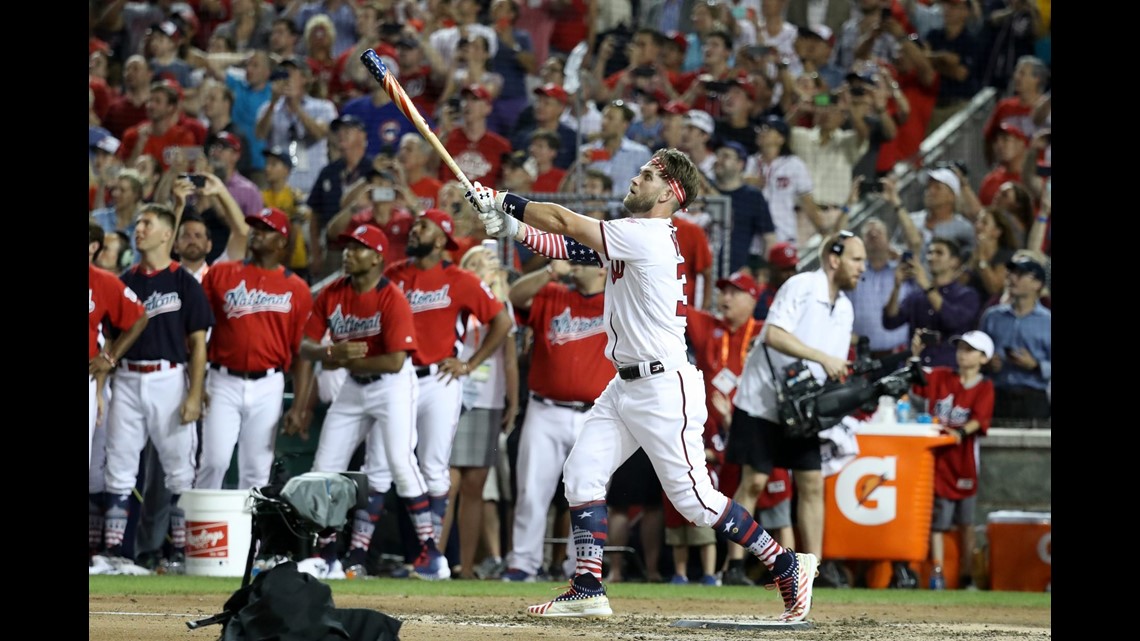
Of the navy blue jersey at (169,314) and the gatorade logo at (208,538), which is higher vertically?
the navy blue jersey at (169,314)

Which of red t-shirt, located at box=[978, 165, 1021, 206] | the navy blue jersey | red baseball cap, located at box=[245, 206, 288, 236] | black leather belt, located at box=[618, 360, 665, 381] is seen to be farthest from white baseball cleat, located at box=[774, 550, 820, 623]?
red t-shirt, located at box=[978, 165, 1021, 206]

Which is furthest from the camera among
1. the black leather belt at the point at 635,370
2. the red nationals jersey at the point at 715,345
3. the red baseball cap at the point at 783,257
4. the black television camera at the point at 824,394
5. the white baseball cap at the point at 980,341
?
the red baseball cap at the point at 783,257

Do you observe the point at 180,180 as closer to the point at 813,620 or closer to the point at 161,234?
the point at 161,234

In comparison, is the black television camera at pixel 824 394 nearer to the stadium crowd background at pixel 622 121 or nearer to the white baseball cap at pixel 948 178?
the stadium crowd background at pixel 622 121

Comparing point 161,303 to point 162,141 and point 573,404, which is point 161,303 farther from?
point 162,141

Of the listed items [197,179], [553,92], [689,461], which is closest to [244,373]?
[197,179]

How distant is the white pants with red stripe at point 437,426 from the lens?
31.7ft

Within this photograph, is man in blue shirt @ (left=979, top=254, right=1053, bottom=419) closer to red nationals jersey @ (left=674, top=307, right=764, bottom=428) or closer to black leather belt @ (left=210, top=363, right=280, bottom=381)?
red nationals jersey @ (left=674, top=307, right=764, bottom=428)

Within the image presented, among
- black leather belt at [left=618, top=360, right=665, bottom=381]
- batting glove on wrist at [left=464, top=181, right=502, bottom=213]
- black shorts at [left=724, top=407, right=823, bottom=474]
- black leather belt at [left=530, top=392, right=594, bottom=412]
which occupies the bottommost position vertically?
black shorts at [left=724, top=407, right=823, bottom=474]

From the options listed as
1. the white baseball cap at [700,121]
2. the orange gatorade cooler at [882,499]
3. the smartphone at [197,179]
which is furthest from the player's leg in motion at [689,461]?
the white baseball cap at [700,121]

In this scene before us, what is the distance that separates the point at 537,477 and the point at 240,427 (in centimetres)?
192

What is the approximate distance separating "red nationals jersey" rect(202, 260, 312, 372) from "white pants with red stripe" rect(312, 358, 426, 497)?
576 mm

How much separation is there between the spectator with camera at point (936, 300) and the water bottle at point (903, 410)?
0.45 m

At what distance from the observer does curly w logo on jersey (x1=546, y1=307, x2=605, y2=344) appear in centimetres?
959
